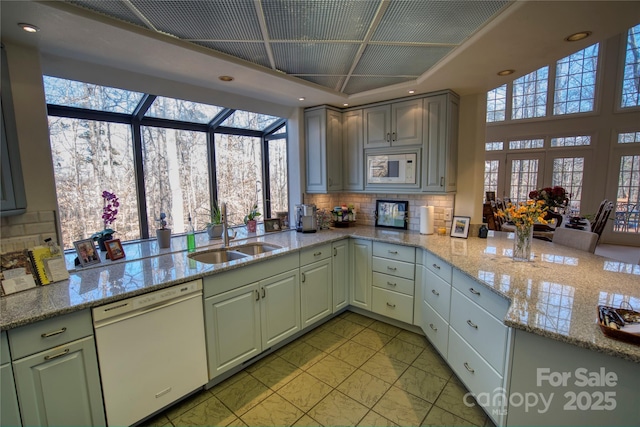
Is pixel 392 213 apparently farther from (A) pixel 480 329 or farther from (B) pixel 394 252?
(A) pixel 480 329

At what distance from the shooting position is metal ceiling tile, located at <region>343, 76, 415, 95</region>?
2.72 m

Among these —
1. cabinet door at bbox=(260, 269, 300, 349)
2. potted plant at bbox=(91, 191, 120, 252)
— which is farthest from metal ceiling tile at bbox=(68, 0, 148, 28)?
cabinet door at bbox=(260, 269, 300, 349)

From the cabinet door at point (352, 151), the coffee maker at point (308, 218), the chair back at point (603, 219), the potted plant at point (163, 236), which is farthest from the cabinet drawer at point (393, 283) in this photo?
the chair back at point (603, 219)

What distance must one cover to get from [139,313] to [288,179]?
2.39 metres

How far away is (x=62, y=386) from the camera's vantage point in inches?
58.4

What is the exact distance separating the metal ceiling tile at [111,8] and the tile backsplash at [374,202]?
2.41 metres

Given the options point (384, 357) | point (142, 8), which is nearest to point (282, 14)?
point (142, 8)

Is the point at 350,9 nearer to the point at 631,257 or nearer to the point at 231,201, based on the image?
the point at 231,201

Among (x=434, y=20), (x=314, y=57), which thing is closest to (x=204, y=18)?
(x=314, y=57)

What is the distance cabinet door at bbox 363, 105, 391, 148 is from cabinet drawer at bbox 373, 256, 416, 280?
1.30 metres

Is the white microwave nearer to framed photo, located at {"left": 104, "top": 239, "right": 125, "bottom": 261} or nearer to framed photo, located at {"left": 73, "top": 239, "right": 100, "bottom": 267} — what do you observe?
framed photo, located at {"left": 104, "top": 239, "right": 125, "bottom": 261}

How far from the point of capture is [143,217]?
2.78 meters

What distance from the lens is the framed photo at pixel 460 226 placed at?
2945mm

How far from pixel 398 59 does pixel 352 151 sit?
4.54ft
